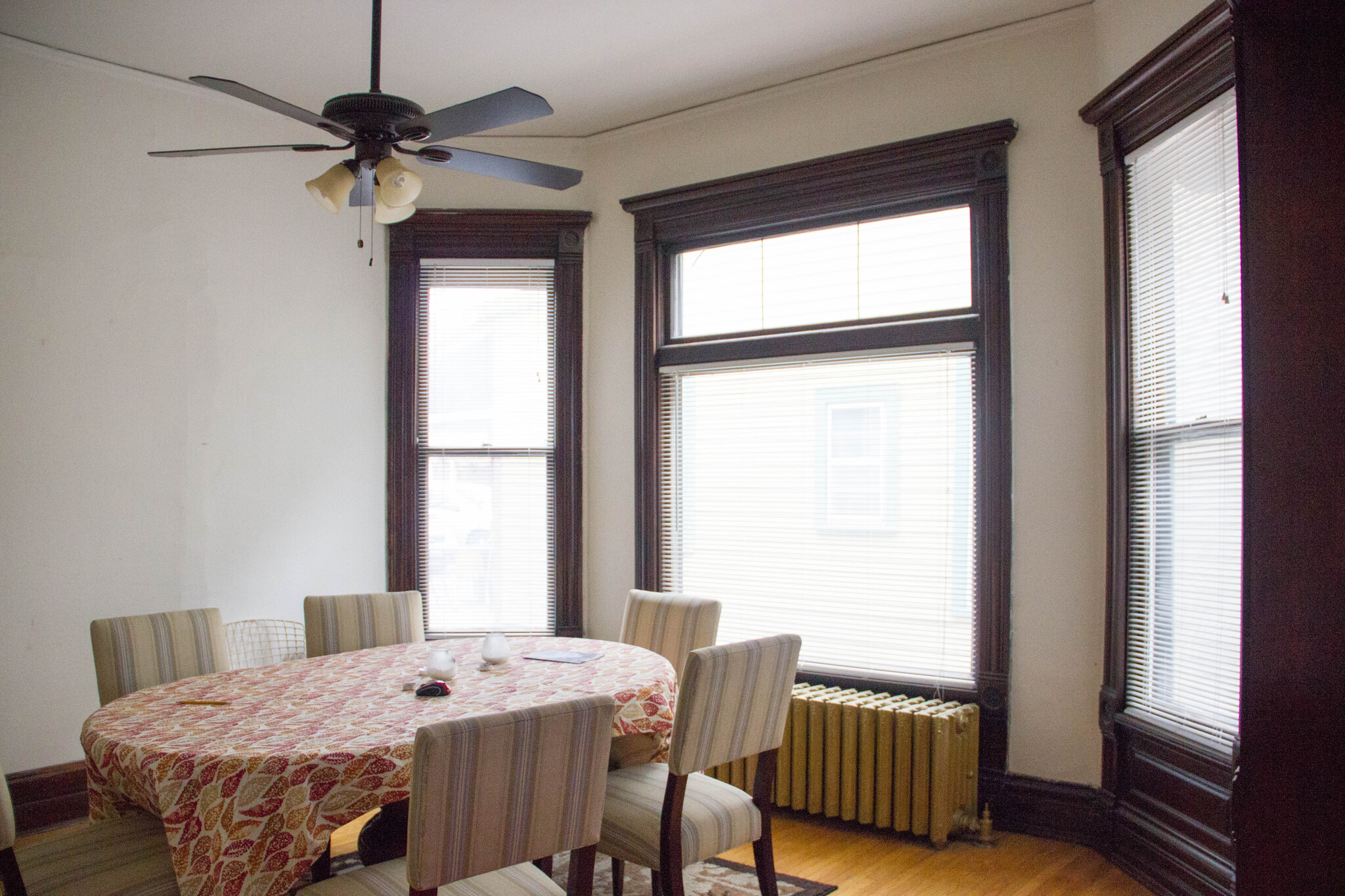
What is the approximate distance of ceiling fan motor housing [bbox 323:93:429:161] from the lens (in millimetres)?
2377

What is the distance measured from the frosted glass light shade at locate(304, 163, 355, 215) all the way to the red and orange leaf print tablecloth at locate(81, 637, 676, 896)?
4.62 feet

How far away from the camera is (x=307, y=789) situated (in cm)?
189

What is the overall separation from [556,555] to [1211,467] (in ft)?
9.51

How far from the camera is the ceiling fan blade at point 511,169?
8.84 ft

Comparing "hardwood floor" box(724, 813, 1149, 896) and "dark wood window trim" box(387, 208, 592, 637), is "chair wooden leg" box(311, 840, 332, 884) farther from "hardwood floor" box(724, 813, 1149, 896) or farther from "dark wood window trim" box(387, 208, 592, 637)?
"dark wood window trim" box(387, 208, 592, 637)

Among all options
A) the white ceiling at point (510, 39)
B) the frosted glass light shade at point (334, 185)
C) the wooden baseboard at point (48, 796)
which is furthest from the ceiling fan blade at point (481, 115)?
the wooden baseboard at point (48, 796)

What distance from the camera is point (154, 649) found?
2795 mm

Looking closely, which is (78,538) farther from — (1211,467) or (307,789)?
(1211,467)

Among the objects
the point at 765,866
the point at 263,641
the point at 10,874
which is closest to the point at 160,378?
the point at 263,641

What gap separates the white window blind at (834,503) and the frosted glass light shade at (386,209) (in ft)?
6.05

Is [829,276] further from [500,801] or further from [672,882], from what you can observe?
[500,801]

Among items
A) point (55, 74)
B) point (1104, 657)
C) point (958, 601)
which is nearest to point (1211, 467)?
point (1104, 657)

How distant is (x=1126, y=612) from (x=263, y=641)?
3.57 metres

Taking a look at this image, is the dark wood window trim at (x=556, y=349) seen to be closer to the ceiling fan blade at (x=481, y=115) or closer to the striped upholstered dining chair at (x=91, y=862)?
the ceiling fan blade at (x=481, y=115)
